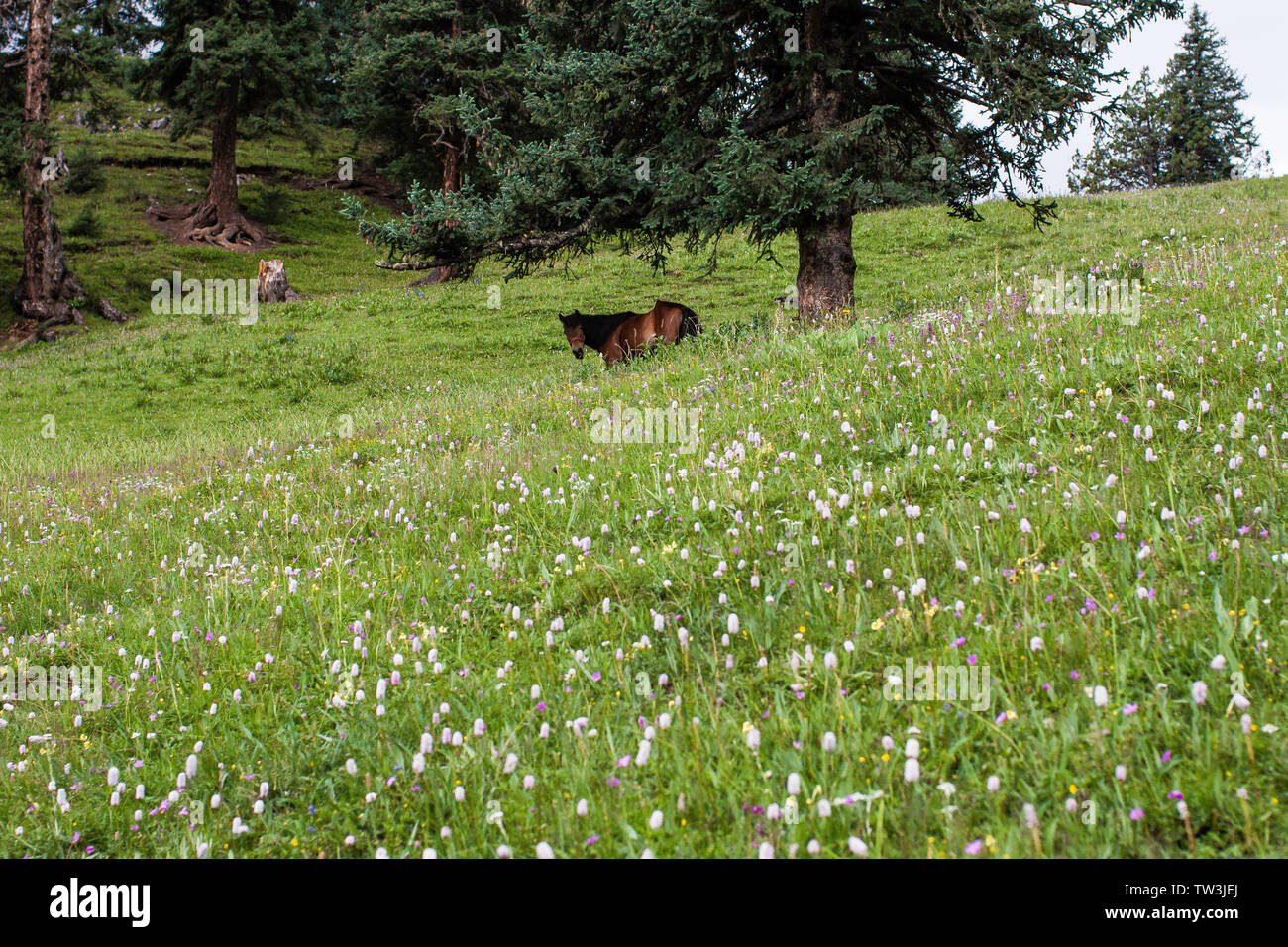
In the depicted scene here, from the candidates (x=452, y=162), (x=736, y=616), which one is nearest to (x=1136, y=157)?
(x=452, y=162)

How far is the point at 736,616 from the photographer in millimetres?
3932

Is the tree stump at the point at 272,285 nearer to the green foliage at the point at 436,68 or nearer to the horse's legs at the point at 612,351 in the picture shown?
the green foliage at the point at 436,68

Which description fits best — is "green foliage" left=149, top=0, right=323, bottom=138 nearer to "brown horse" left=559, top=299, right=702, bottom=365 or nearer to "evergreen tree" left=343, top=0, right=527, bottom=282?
"evergreen tree" left=343, top=0, right=527, bottom=282

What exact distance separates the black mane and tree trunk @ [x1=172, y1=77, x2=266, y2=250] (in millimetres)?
33699

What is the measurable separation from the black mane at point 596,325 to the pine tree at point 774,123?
5.84ft

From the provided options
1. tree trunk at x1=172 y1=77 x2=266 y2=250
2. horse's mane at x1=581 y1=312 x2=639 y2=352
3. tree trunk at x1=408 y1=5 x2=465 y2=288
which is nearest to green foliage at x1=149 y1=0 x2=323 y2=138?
tree trunk at x1=172 y1=77 x2=266 y2=250

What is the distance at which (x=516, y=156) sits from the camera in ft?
48.1

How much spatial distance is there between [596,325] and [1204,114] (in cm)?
7815

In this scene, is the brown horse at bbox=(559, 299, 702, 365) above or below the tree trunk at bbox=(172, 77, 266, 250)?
below

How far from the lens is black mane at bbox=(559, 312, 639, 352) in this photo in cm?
1652

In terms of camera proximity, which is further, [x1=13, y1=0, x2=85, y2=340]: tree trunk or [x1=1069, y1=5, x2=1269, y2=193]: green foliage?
[x1=1069, y1=5, x2=1269, y2=193]: green foliage

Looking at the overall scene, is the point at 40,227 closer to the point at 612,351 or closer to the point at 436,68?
the point at 436,68
